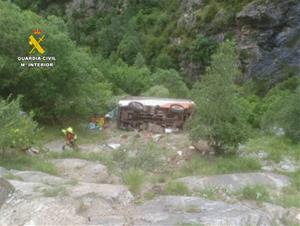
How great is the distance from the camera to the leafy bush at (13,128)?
10.9 meters

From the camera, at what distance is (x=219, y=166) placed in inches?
459

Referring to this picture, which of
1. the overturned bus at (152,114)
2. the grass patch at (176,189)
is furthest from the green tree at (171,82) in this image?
the grass patch at (176,189)

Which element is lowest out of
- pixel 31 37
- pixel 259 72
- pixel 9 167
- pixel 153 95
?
pixel 259 72

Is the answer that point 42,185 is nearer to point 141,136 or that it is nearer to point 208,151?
point 208,151

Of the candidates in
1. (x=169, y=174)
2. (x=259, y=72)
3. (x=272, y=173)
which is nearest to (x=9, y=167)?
(x=169, y=174)

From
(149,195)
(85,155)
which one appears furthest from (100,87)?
(149,195)

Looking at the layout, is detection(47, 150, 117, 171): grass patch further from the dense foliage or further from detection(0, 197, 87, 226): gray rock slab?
detection(0, 197, 87, 226): gray rock slab

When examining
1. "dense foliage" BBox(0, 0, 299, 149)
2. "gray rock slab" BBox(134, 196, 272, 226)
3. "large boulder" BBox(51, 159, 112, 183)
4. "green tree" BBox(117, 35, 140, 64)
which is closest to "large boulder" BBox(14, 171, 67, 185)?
"large boulder" BBox(51, 159, 112, 183)

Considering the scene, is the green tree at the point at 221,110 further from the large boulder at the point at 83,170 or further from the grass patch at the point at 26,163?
the grass patch at the point at 26,163

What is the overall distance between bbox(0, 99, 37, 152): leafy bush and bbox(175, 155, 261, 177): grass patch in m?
3.44

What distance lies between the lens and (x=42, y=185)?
29.2 feet

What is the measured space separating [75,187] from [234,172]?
158 inches

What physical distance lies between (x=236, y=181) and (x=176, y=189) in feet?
→ 5.38

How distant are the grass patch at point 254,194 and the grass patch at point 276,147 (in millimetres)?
3243
